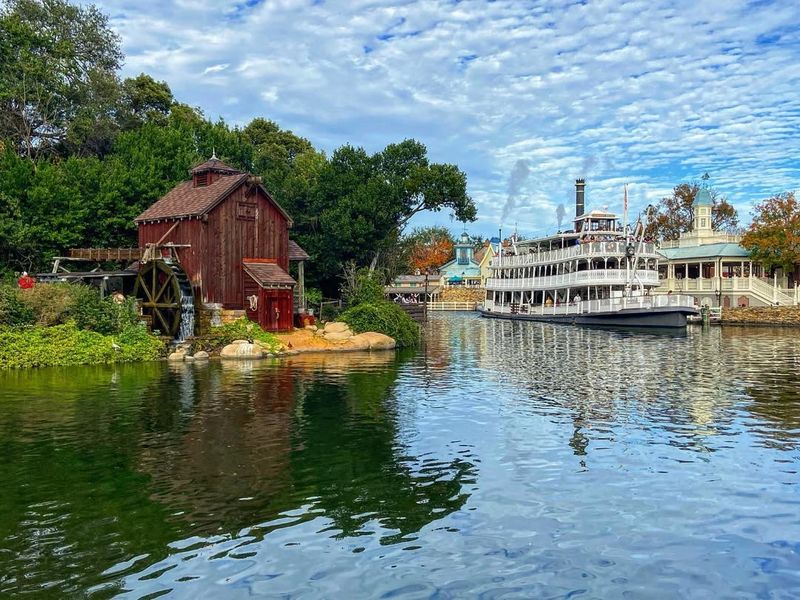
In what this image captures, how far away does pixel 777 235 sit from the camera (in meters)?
57.8

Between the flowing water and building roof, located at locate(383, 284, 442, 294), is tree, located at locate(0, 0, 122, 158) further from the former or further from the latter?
building roof, located at locate(383, 284, 442, 294)

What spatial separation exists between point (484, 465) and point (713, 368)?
1715cm

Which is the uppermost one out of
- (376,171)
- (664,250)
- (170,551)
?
(376,171)

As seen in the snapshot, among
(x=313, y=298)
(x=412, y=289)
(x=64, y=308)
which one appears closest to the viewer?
(x=64, y=308)

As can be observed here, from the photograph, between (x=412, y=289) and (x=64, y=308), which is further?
(x=412, y=289)

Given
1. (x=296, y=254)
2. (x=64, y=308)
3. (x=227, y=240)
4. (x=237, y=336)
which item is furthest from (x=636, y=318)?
(x=64, y=308)

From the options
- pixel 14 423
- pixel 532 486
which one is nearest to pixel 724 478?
pixel 532 486

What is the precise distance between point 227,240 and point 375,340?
885 centimetres

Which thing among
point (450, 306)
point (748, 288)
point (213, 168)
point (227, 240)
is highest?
point (213, 168)

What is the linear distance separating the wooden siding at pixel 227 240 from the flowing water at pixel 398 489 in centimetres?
1212

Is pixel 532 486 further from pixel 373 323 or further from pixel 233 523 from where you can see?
pixel 373 323

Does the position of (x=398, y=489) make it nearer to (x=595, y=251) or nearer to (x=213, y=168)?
(x=213, y=168)

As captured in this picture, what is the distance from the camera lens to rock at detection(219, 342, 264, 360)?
2997cm

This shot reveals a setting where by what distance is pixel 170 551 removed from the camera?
8922 mm
